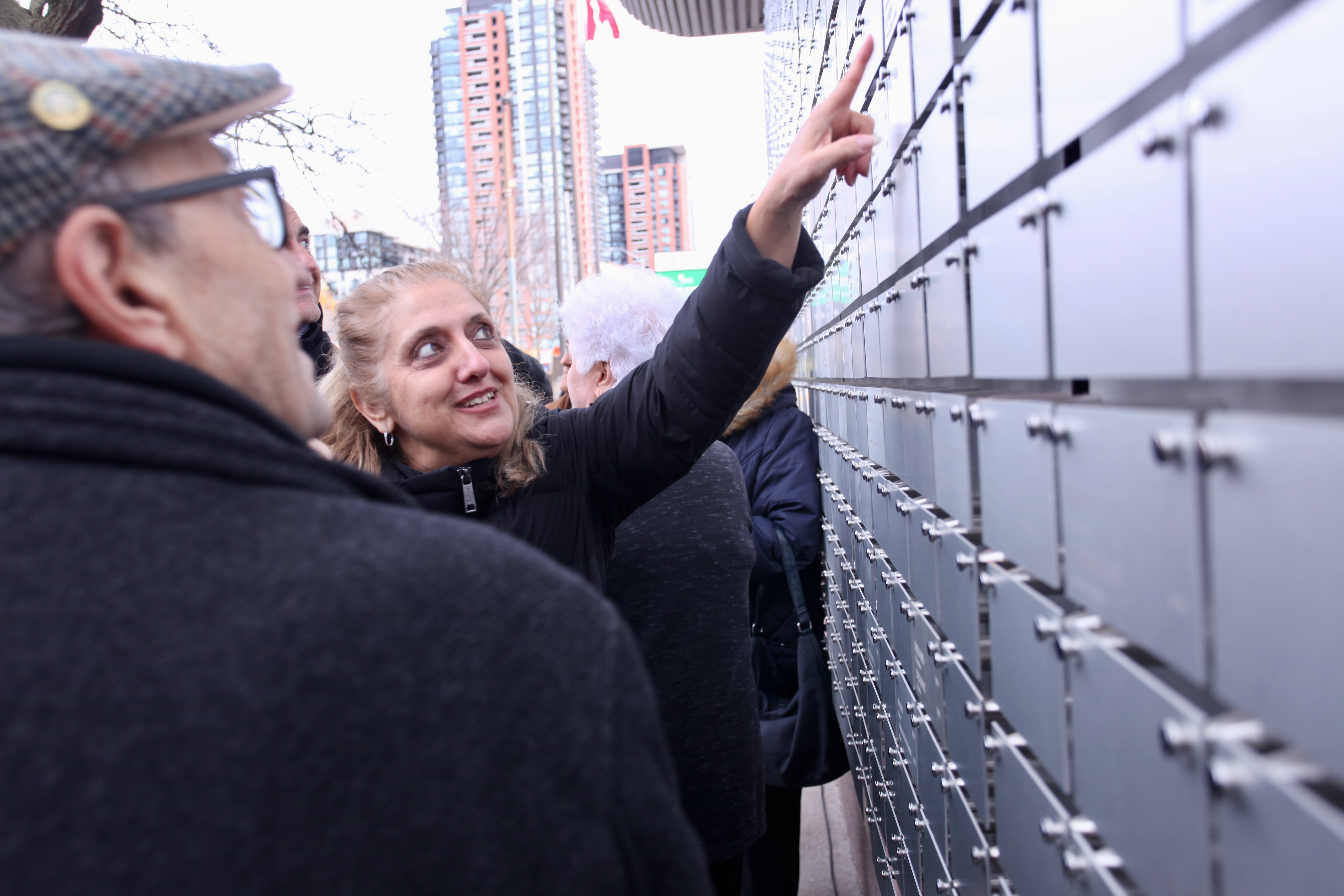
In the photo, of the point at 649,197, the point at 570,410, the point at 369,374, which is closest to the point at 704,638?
the point at 570,410

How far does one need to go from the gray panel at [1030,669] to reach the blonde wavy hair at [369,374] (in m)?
0.97

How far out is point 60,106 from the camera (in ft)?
2.44

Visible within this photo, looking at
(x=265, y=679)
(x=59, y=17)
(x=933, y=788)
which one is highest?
(x=59, y=17)

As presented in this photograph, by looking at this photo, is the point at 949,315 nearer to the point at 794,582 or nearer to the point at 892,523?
the point at 892,523

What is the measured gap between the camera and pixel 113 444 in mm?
723

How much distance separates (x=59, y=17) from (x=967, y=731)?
17.0 feet

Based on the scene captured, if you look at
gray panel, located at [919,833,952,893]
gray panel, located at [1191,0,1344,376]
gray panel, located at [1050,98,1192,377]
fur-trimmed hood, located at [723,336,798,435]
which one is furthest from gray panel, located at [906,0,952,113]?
fur-trimmed hood, located at [723,336,798,435]

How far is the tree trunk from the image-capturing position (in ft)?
14.5

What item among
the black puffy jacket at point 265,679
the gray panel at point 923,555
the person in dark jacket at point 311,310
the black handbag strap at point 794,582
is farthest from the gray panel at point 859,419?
the black puffy jacket at point 265,679

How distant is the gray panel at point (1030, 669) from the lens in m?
1.21

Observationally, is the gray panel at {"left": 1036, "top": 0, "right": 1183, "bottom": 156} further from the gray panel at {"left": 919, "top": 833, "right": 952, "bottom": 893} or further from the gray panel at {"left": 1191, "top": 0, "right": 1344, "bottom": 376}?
the gray panel at {"left": 919, "top": 833, "right": 952, "bottom": 893}

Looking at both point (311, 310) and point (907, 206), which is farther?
point (311, 310)

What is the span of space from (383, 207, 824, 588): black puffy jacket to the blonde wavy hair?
5cm

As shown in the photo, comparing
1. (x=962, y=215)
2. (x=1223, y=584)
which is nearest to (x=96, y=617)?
(x=1223, y=584)
